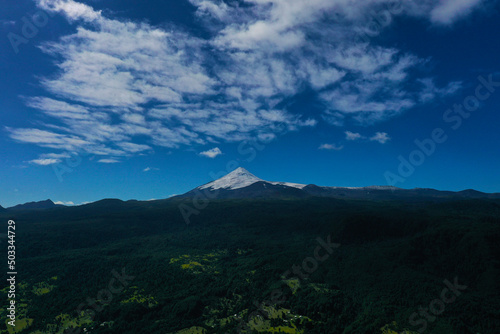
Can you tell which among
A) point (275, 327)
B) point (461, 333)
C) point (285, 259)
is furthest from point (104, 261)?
point (461, 333)

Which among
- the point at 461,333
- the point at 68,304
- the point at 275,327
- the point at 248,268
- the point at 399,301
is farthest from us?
the point at 248,268

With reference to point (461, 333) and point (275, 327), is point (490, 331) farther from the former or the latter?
point (275, 327)

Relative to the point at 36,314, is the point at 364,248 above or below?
above

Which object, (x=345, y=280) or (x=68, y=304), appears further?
(x=345, y=280)

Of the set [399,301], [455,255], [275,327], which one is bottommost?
[275,327]

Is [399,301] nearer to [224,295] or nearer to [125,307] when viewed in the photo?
[224,295]

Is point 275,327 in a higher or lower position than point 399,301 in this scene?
lower

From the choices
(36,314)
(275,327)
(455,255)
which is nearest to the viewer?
(275,327)

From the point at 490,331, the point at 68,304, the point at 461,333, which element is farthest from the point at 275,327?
the point at 68,304

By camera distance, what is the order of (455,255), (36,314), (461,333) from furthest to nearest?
(455,255), (36,314), (461,333)
